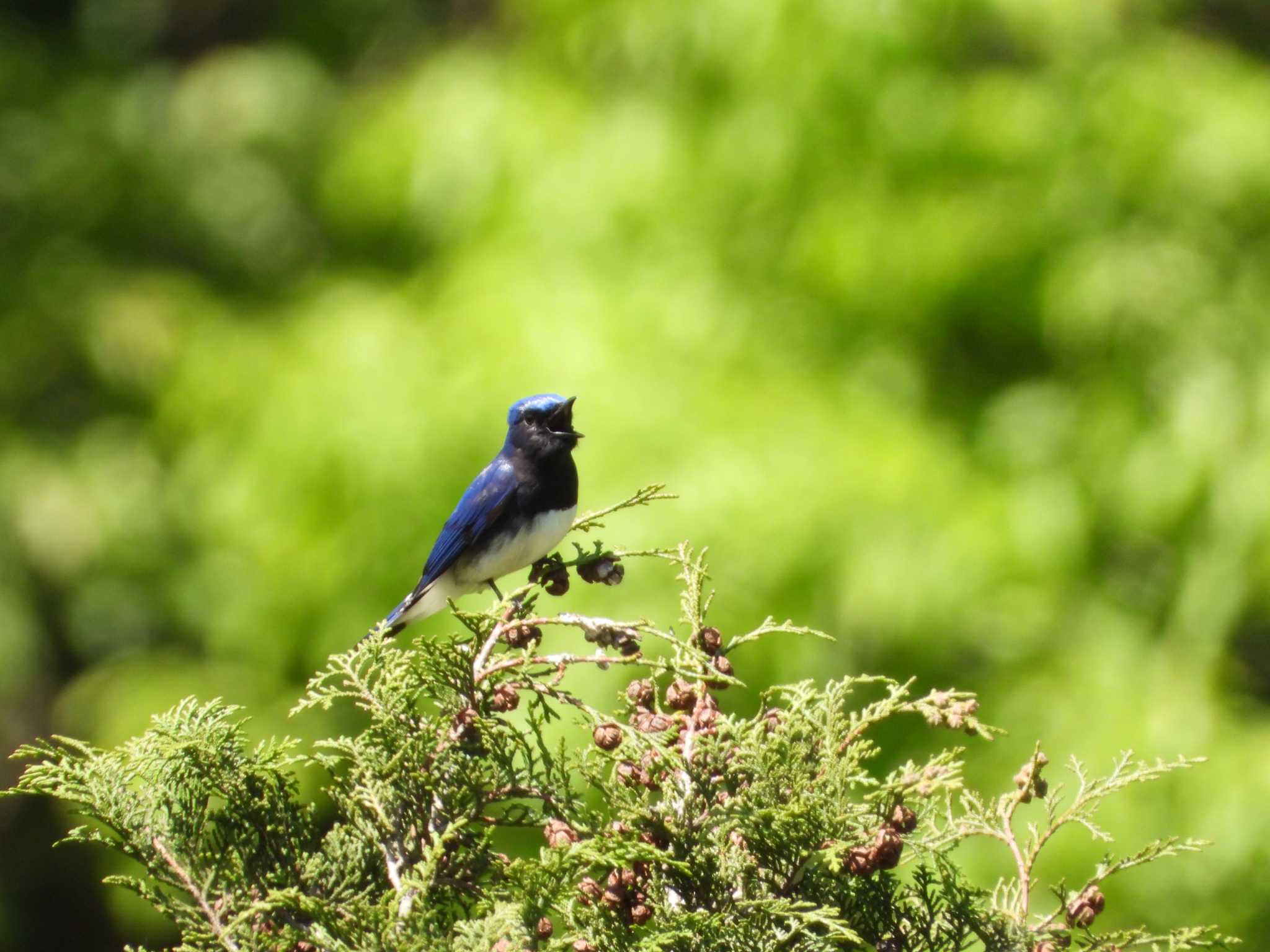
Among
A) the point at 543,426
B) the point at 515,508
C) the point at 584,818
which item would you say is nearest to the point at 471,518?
the point at 515,508

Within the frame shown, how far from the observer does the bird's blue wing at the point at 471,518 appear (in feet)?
9.34

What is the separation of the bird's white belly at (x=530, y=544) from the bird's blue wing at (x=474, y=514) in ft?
0.22

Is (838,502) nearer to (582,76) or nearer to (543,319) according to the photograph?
(543,319)

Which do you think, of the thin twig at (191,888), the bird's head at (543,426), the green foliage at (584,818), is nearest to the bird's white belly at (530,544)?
the bird's head at (543,426)

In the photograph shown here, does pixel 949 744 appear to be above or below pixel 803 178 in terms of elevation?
below

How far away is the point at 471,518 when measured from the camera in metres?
2.88

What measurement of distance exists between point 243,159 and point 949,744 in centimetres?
490

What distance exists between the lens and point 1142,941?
60.9 inches

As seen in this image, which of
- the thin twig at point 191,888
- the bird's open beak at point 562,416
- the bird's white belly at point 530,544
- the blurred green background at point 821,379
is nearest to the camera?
the thin twig at point 191,888

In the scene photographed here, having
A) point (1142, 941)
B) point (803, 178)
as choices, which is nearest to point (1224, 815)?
point (803, 178)

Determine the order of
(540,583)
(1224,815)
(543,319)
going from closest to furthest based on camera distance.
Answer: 1. (540,583)
2. (1224,815)
3. (543,319)

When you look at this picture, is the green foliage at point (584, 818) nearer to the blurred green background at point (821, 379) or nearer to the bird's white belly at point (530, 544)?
the bird's white belly at point (530, 544)

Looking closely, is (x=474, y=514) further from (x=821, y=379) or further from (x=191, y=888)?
(x=821, y=379)

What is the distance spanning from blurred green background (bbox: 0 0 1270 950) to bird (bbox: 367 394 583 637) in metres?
1.51
